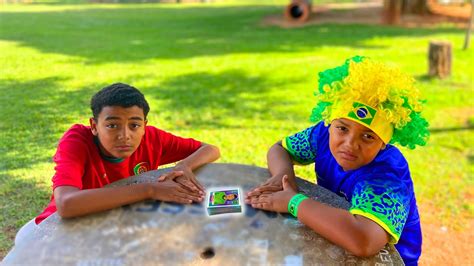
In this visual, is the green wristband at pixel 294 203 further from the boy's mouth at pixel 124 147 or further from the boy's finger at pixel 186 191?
the boy's mouth at pixel 124 147

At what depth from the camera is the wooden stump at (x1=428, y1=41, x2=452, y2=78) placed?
27.4 ft

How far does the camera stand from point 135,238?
5.90ft

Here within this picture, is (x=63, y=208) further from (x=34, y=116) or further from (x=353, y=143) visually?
(x=34, y=116)

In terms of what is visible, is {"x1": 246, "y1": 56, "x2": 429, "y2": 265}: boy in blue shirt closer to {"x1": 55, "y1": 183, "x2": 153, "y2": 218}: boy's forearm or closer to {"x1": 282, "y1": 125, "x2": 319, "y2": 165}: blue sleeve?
{"x1": 282, "y1": 125, "x2": 319, "y2": 165}: blue sleeve

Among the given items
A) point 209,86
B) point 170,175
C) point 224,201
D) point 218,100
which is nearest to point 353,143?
point 224,201

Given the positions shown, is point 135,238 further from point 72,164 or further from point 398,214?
point 398,214

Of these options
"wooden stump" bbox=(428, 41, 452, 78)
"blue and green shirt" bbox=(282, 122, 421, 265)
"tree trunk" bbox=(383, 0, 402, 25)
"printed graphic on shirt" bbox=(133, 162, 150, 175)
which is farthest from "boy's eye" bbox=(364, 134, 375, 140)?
"tree trunk" bbox=(383, 0, 402, 25)

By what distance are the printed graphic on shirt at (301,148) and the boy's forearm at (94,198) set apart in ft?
2.71

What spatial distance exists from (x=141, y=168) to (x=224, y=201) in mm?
672

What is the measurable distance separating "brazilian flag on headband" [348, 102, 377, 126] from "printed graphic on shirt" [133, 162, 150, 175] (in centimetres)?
121

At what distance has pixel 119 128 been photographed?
2164mm

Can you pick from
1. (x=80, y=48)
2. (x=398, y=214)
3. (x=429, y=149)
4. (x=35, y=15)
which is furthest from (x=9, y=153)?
(x=35, y=15)

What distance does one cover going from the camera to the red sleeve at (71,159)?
6.56ft

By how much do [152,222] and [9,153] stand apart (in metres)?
3.33
